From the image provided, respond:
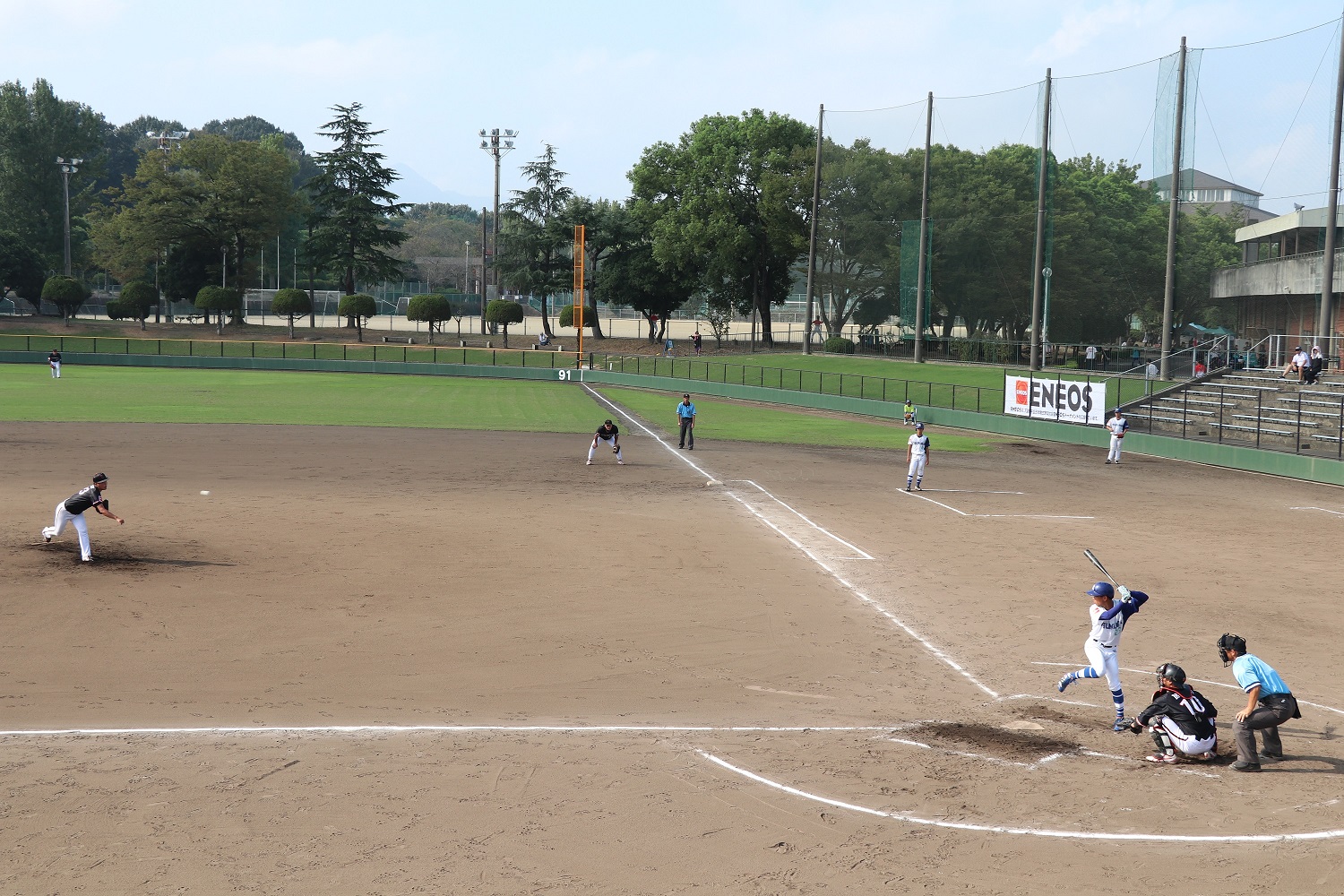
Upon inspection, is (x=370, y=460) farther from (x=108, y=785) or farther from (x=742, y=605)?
(x=108, y=785)

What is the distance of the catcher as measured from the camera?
10906mm

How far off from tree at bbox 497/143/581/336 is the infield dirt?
72.0 m

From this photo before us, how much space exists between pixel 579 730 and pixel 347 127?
3974 inches

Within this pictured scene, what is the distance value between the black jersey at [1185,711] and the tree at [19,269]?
385 ft

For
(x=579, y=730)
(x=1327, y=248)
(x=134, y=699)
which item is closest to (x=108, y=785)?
(x=134, y=699)

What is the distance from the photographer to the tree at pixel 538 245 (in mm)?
96125

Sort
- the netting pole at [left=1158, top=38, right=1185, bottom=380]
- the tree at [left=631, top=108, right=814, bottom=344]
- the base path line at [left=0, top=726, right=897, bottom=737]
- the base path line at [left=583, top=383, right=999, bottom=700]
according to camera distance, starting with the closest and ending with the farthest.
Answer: the base path line at [left=0, top=726, right=897, bottom=737]
the base path line at [left=583, top=383, right=999, bottom=700]
the netting pole at [left=1158, top=38, right=1185, bottom=380]
the tree at [left=631, top=108, right=814, bottom=344]

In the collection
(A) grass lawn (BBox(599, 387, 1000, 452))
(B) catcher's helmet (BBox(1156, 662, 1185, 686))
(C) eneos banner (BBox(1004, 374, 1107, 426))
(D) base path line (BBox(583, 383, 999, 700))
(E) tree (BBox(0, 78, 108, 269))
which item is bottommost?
(D) base path line (BBox(583, 383, 999, 700))

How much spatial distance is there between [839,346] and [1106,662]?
68.9 metres

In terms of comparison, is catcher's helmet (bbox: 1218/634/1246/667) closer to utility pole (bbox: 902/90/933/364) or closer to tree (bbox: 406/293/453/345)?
utility pole (bbox: 902/90/933/364)

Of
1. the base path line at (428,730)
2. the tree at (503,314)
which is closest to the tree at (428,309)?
the tree at (503,314)

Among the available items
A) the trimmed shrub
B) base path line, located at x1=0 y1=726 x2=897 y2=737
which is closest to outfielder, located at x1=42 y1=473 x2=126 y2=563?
base path line, located at x1=0 y1=726 x2=897 y2=737

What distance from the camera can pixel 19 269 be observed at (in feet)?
343

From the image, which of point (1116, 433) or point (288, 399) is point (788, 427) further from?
point (288, 399)
